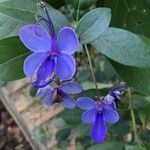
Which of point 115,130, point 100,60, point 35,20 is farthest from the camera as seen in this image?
point 100,60

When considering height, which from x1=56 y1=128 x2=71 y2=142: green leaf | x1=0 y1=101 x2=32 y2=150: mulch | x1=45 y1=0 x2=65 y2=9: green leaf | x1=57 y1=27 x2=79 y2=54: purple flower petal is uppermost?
x1=57 y1=27 x2=79 y2=54: purple flower petal

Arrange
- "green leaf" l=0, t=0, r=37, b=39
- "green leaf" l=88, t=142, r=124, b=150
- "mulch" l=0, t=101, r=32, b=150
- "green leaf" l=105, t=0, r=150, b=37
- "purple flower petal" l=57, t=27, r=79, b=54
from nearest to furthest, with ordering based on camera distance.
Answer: "purple flower petal" l=57, t=27, r=79, b=54 < "green leaf" l=0, t=0, r=37, b=39 < "green leaf" l=105, t=0, r=150, b=37 < "green leaf" l=88, t=142, r=124, b=150 < "mulch" l=0, t=101, r=32, b=150

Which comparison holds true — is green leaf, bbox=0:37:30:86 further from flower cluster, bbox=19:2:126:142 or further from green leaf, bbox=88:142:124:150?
green leaf, bbox=88:142:124:150

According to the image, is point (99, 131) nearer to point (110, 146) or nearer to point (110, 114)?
point (110, 114)

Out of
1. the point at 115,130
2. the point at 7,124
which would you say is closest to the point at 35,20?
the point at 115,130

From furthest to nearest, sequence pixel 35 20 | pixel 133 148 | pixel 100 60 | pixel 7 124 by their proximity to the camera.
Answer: pixel 7 124 < pixel 100 60 < pixel 133 148 < pixel 35 20

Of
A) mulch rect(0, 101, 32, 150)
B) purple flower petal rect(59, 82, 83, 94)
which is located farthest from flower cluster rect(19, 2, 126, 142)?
mulch rect(0, 101, 32, 150)

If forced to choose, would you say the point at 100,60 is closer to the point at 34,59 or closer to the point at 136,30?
the point at 136,30

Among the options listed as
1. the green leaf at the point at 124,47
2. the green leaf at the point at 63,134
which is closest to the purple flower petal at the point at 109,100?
the green leaf at the point at 124,47
